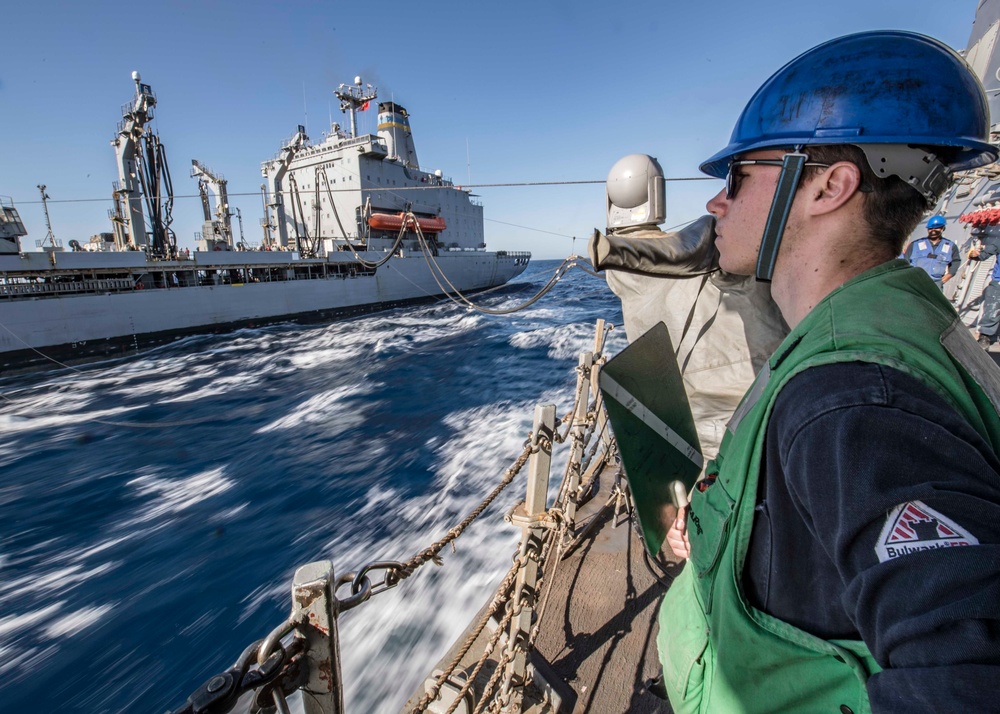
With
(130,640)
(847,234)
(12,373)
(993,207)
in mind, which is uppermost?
(993,207)

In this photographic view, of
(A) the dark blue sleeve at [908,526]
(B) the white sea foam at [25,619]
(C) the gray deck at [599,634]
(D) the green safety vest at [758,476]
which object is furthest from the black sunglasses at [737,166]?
(B) the white sea foam at [25,619]

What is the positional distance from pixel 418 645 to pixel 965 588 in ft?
14.8

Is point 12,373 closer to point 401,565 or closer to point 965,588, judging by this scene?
point 401,565

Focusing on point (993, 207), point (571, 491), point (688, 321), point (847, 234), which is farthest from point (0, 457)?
point (993, 207)

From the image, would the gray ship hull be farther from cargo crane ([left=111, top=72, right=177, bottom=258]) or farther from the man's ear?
the man's ear

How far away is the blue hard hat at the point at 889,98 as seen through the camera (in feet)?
2.99

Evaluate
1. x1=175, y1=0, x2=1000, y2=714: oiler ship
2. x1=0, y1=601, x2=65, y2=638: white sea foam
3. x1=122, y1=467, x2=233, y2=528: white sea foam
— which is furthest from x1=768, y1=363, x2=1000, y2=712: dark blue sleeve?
x1=122, y1=467, x2=233, y2=528: white sea foam

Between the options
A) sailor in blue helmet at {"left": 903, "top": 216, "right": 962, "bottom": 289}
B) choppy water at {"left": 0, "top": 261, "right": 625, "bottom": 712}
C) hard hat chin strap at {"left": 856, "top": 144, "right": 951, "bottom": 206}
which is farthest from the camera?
sailor in blue helmet at {"left": 903, "top": 216, "right": 962, "bottom": 289}

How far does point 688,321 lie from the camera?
10.0 feet

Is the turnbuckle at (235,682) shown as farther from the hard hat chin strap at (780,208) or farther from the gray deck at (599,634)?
the hard hat chin strap at (780,208)

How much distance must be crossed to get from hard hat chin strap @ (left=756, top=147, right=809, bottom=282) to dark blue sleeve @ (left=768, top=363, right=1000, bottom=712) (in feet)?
1.57

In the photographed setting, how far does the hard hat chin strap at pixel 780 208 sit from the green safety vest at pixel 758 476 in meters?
0.23

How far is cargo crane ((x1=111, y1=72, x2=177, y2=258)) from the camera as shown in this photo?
2048 cm

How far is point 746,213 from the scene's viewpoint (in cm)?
111
